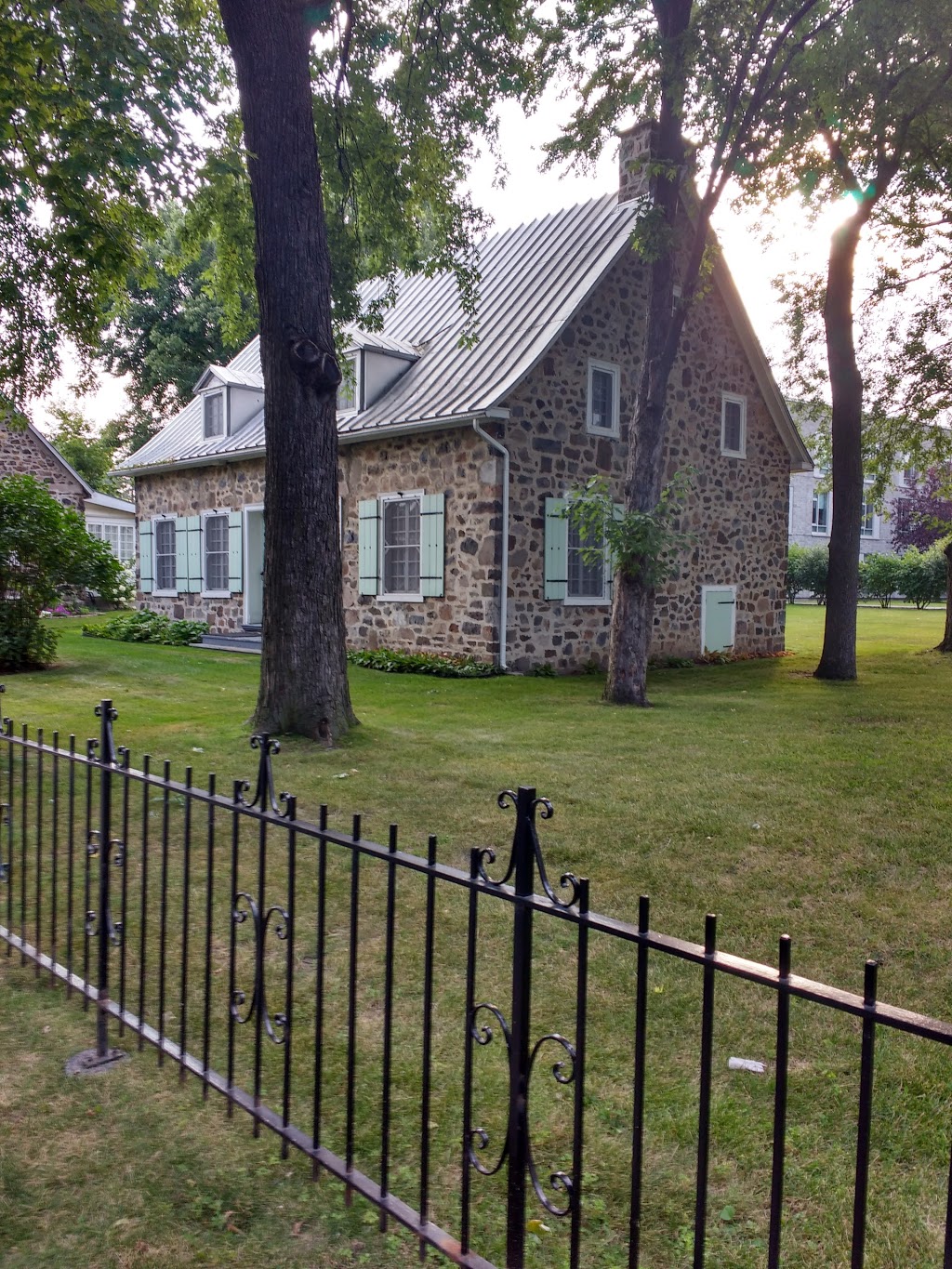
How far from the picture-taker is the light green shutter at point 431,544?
43.0ft

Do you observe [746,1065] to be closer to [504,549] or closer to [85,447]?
[504,549]

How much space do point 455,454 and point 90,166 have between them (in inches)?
285

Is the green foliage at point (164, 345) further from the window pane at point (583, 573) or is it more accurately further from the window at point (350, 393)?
the window pane at point (583, 573)

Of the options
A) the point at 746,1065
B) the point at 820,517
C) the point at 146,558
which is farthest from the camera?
the point at 820,517

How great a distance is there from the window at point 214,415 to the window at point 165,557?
88.1 inches

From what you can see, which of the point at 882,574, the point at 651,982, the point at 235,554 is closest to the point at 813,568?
the point at 882,574

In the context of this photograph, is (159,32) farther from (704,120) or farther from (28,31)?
(704,120)

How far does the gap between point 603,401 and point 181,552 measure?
9.62m

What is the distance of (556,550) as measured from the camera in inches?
513

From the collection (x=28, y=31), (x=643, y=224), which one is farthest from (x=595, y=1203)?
(x=643, y=224)

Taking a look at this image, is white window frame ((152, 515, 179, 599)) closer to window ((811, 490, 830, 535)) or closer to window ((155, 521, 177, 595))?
window ((155, 521, 177, 595))

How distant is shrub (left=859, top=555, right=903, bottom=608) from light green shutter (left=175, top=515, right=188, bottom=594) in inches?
886

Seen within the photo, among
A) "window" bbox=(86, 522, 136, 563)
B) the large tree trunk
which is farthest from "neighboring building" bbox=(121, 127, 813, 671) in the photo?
"window" bbox=(86, 522, 136, 563)

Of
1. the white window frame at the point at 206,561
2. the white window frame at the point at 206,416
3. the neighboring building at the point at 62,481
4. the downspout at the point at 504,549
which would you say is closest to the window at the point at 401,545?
the downspout at the point at 504,549
